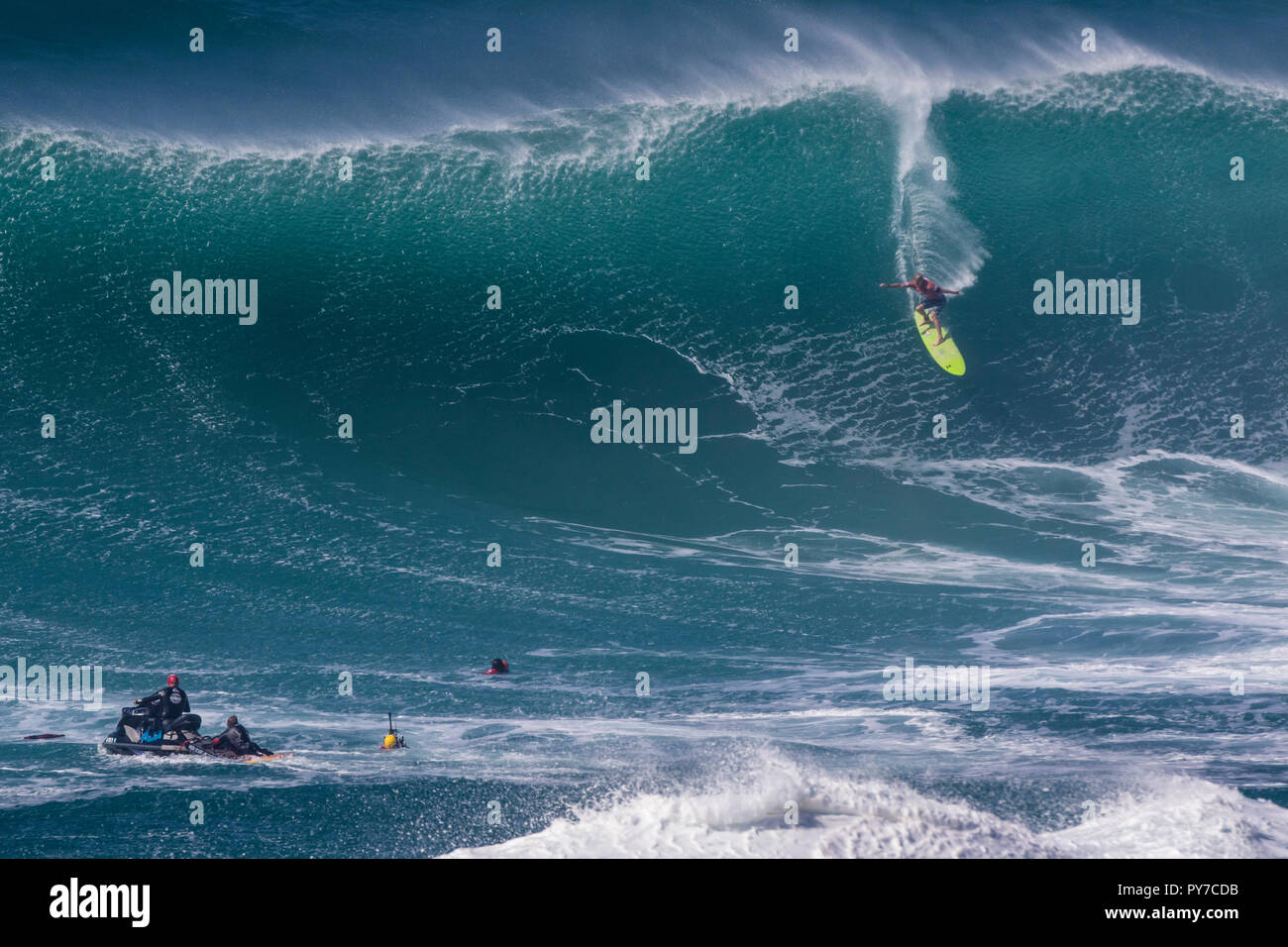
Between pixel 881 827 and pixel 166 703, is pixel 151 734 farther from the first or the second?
pixel 881 827

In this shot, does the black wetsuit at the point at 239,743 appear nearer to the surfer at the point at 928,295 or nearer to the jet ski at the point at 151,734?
the jet ski at the point at 151,734

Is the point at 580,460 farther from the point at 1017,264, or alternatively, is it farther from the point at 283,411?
the point at 1017,264

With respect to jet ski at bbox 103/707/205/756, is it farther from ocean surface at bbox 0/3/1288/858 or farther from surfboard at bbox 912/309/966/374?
surfboard at bbox 912/309/966/374

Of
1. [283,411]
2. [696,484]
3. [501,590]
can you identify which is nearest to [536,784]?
[501,590]

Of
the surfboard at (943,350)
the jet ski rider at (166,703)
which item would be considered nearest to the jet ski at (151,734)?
the jet ski rider at (166,703)

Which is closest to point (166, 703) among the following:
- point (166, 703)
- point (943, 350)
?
point (166, 703)
